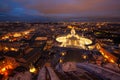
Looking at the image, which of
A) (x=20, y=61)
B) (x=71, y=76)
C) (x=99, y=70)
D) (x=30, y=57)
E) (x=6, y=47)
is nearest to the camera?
(x=71, y=76)

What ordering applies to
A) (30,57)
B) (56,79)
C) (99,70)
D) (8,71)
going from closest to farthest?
1. (56,79)
2. (99,70)
3. (8,71)
4. (30,57)

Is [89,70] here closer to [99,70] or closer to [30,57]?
[99,70]

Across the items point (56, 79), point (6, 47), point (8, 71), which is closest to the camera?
point (56, 79)

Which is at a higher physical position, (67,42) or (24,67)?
(67,42)

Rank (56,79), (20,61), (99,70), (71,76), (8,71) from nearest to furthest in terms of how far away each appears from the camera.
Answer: (56,79) → (71,76) → (99,70) → (8,71) → (20,61)

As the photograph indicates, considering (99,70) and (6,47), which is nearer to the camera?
(99,70)

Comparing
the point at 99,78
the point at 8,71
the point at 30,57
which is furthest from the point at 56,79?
the point at 30,57

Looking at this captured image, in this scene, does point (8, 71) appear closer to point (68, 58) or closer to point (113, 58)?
point (68, 58)

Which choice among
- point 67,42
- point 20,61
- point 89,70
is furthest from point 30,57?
point 89,70

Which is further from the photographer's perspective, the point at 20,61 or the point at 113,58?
the point at 113,58
